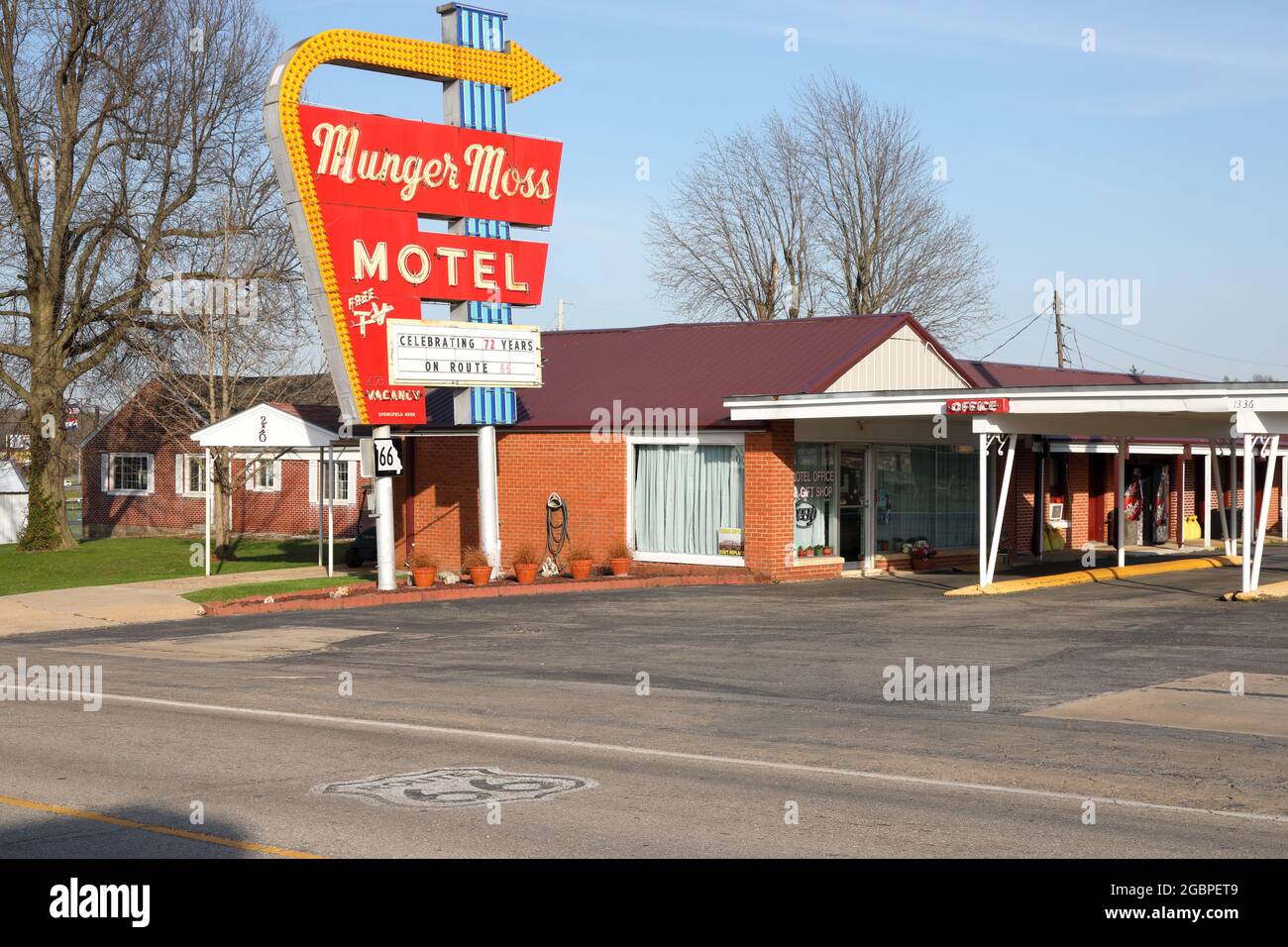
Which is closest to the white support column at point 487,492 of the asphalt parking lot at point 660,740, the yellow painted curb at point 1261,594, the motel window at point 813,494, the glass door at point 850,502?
the motel window at point 813,494

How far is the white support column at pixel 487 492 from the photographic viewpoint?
88.3 feet

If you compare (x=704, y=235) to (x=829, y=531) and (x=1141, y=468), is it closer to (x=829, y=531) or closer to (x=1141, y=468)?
(x=1141, y=468)

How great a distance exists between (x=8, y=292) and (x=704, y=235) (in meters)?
29.2

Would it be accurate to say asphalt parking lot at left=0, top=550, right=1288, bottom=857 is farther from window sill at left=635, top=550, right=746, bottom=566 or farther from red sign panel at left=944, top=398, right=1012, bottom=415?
window sill at left=635, top=550, right=746, bottom=566

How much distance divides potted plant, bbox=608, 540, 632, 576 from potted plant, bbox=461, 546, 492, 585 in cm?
251

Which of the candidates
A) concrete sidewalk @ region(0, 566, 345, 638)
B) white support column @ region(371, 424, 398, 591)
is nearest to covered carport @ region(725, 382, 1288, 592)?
white support column @ region(371, 424, 398, 591)

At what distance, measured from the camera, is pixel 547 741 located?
37.6 ft

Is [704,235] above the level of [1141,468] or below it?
above

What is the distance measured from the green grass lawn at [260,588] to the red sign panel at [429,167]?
7.07 metres

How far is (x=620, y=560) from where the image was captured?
27.8m

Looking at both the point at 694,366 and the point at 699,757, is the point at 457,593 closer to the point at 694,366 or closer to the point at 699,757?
the point at 694,366

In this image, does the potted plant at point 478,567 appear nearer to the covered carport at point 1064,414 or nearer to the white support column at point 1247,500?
the covered carport at point 1064,414

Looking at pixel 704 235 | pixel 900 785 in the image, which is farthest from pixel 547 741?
pixel 704 235
